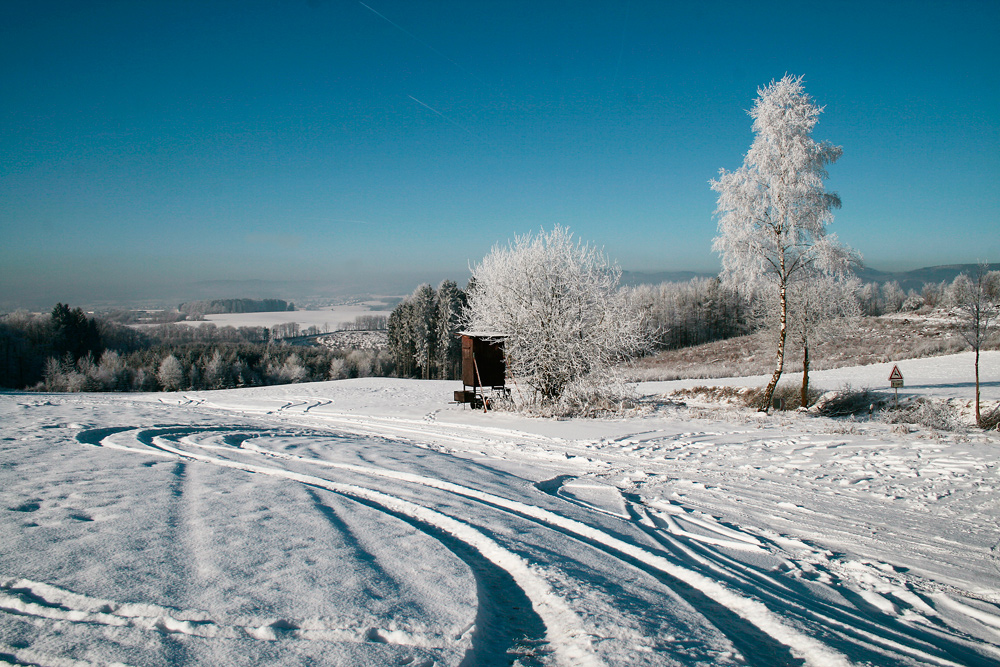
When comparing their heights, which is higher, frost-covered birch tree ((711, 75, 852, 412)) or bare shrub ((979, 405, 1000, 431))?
frost-covered birch tree ((711, 75, 852, 412))

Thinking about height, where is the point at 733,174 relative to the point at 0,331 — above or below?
above

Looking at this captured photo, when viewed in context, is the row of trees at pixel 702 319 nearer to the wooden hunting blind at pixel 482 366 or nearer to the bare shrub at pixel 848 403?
the bare shrub at pixel 848 403

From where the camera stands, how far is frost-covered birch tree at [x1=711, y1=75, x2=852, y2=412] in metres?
14.3

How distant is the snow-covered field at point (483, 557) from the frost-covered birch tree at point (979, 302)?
8.12 metres

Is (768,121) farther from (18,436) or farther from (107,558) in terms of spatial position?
(18,436)

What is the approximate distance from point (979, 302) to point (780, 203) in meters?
6.45

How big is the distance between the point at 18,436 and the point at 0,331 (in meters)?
51.3

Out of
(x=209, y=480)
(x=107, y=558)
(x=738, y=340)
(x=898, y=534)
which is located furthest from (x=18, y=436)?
(x=738, y=340)

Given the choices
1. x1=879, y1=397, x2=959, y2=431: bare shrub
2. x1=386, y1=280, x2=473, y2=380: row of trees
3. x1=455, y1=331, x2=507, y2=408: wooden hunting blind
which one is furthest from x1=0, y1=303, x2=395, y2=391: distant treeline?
x1=879, y1=397, x2=959, y2=431: bare shrub

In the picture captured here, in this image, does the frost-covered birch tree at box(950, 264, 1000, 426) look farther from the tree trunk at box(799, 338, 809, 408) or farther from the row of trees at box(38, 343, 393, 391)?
the row of trees at box(38, 343, 393, 391)

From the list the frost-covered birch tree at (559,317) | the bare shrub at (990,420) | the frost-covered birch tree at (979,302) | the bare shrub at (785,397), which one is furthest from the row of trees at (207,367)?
the bare shrub at (990,420)

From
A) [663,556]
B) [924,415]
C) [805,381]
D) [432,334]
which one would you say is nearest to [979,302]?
[924,415]

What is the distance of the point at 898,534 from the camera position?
502 centimetres

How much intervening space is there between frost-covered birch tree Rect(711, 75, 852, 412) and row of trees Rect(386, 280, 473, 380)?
35.4 m
